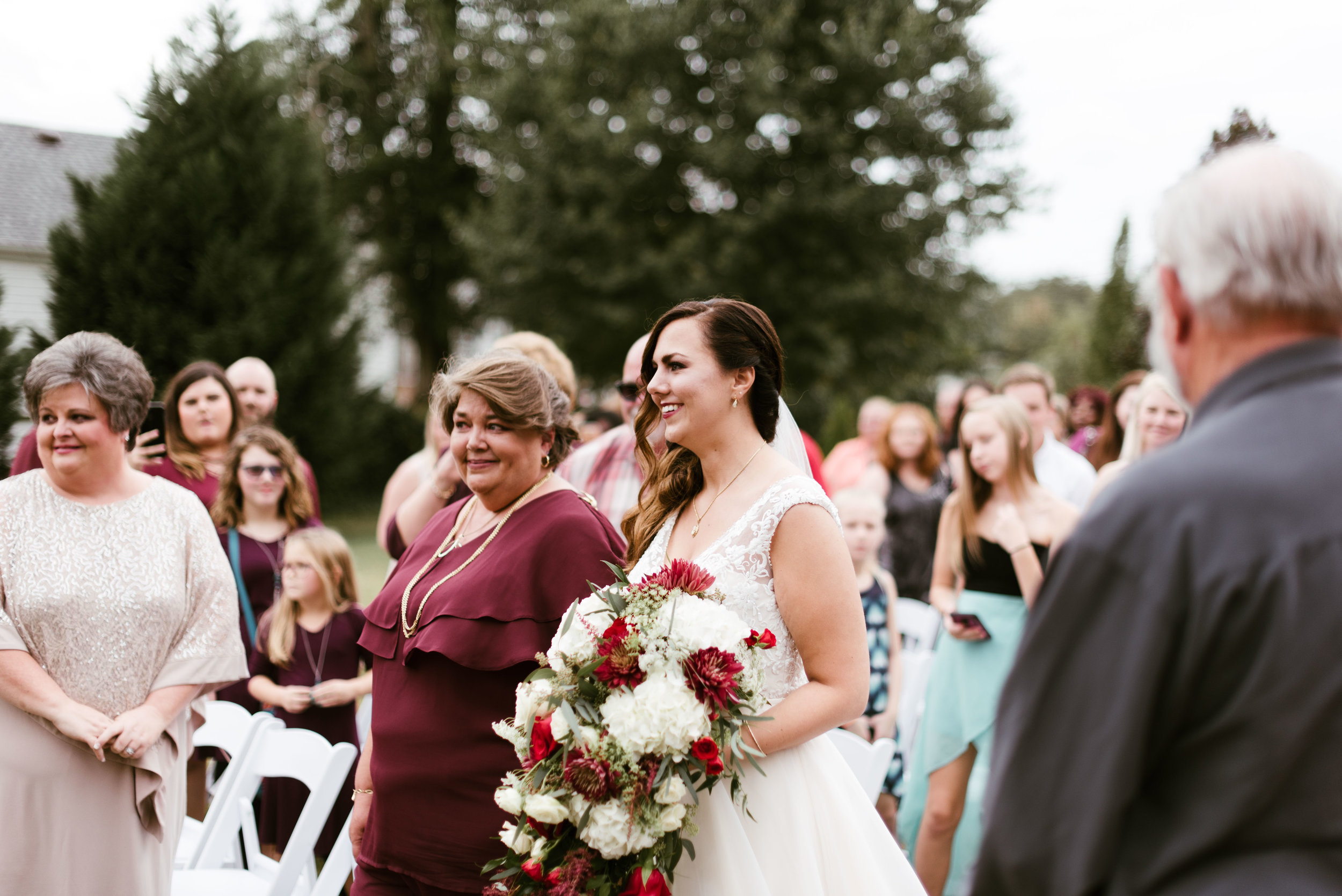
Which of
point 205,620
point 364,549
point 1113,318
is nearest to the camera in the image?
point 205,620

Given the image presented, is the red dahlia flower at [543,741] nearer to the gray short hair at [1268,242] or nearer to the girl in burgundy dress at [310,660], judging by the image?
the gray short hair at [1268,242]

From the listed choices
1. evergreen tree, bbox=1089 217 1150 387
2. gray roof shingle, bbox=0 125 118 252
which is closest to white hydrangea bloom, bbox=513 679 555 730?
gray roof shingle, bbox=0 125 118 252

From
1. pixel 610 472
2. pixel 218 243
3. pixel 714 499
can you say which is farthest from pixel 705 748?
pixel 218 243

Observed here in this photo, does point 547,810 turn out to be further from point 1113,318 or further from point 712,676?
point 1113,318

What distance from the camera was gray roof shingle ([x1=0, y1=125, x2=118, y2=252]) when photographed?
23.2m

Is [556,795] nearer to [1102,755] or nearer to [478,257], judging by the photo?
[1102,755]

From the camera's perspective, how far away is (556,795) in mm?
2102

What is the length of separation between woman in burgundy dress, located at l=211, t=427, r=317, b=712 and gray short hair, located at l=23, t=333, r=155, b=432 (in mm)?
1830

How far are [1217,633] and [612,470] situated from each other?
11.8ft

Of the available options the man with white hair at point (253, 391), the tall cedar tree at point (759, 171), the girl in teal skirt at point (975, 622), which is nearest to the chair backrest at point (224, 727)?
the man with white hair at point (253, 391)

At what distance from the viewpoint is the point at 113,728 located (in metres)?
3.01

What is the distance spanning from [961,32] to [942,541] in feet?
54.1

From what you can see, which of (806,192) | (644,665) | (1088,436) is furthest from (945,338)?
(644,665)

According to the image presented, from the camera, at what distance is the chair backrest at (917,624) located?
20.3ft
